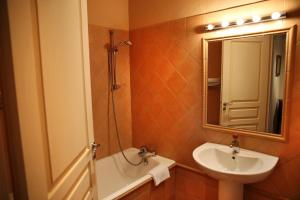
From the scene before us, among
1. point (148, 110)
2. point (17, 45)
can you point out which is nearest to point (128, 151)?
point (148, 110)

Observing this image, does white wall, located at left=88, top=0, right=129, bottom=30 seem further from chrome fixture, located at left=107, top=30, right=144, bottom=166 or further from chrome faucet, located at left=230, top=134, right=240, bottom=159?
chrome faucet, located at left=230, top=134, right=240, bottom=159

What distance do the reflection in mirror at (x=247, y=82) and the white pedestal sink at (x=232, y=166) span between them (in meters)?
0.23

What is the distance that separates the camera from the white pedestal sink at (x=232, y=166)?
1.37 metres

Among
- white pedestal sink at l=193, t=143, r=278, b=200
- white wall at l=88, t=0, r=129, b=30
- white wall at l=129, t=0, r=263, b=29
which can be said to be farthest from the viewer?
white wall at l=88, t=0, r=129, b=30

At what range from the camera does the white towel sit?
1.95 metres

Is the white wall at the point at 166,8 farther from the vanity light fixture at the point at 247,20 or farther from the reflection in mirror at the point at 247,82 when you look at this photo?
the reflection in mirror at the point at 247,82

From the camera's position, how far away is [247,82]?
1707 mm

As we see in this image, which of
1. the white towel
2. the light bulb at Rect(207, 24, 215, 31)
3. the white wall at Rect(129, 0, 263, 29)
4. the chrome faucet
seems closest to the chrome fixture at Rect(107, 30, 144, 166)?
the white wall at Rect(129, 0, 263, 29)

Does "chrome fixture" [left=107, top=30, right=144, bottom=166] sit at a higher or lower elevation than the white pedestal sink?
higher

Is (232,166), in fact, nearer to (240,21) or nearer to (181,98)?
(181,98)

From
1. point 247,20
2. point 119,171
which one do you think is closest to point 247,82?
point 247,20

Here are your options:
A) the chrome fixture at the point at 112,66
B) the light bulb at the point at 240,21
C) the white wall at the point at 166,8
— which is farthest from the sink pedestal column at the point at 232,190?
the white wall at the point at 166,8

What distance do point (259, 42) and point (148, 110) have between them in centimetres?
139

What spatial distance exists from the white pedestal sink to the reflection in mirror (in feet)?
0.75
